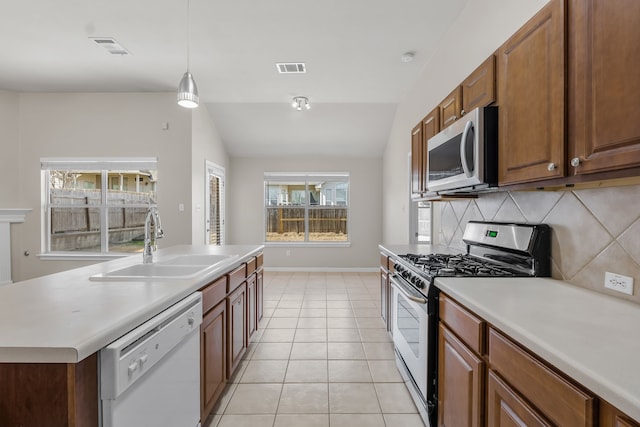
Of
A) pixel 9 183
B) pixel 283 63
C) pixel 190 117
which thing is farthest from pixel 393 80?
pixel 9 183

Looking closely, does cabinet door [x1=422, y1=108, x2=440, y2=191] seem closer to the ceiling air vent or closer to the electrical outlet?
the electrical outlet

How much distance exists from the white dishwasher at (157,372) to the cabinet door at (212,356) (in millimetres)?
93

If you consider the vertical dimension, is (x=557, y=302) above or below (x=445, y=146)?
below

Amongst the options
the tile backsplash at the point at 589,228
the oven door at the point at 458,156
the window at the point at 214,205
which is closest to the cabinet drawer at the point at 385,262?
the oven door at the point at 458,156

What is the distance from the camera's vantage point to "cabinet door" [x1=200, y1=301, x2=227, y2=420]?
1681 mm

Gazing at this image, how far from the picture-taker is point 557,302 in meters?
1.25

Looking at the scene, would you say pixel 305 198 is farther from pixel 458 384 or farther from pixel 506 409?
pixel 506 409

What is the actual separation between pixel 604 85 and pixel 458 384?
50.6 inches

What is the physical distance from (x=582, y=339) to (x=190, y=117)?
16.1ft

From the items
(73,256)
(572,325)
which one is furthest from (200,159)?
(572,325)

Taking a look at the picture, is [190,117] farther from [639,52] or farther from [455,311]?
[639,52]

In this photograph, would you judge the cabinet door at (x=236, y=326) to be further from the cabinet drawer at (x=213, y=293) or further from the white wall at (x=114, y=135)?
the white wall at (x=114, y=135)

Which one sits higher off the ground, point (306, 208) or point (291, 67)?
point (291, 67)

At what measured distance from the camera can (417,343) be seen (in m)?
1.91
